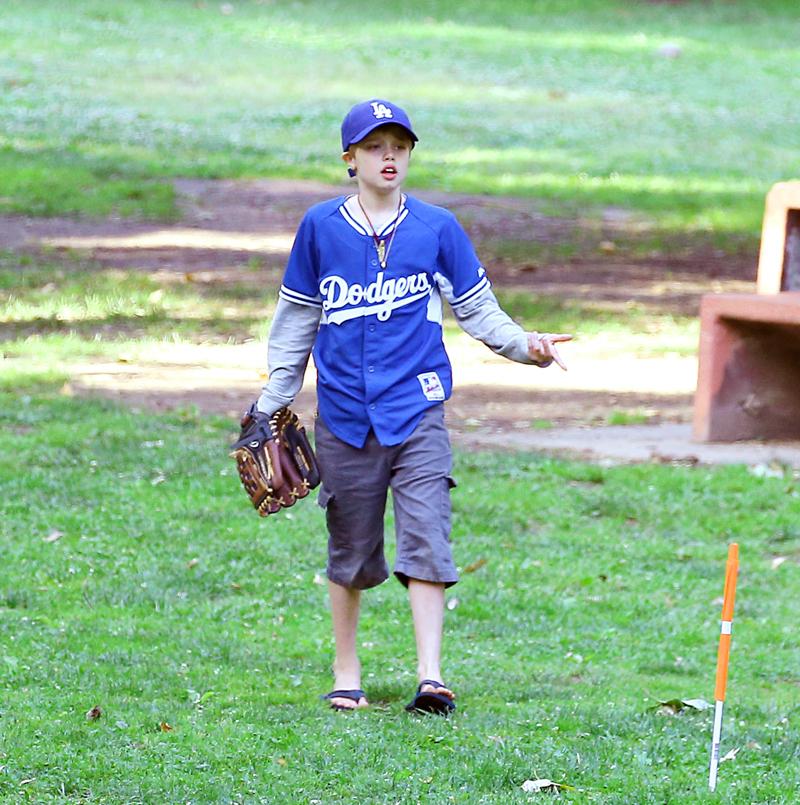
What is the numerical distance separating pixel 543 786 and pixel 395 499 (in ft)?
3.62

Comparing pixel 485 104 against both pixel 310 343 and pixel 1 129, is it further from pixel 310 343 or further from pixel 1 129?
pixel 310 343

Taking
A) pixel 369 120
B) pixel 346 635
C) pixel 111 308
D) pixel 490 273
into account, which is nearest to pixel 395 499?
pixel 346 635

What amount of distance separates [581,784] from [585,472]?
4267 mm

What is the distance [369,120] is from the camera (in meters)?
5.40

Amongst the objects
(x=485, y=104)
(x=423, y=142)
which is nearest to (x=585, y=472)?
(x=423, y=142)

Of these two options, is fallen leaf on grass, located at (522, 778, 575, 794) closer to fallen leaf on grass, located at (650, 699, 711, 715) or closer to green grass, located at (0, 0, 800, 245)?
fallen leaf on grass, located at (650, 699, 711, 715)

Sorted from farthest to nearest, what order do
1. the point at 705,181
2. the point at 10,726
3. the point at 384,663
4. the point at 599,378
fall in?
the point at 705,181 → the point at 599,378 → the point at 384,663 → the point at 10,726

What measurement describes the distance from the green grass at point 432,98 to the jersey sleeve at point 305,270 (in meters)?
12.2

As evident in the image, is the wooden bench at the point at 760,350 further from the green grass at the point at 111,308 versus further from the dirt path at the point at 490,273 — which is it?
the green grass at the point at 111,308

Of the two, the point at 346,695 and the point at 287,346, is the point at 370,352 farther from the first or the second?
the point at 346,695

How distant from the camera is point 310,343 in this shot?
568cm

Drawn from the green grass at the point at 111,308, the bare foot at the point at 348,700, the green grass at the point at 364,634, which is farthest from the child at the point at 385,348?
the green grass at the point at 111,308

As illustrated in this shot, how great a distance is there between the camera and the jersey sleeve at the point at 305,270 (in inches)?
218

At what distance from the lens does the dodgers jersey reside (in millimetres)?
5469
